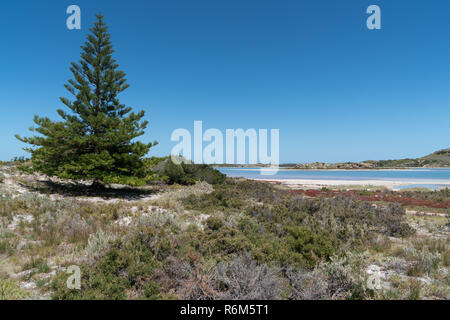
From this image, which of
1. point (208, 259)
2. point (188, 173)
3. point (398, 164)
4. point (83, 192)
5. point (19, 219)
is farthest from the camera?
point (398, 164)

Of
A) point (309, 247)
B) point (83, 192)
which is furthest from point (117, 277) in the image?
point (83, 192)

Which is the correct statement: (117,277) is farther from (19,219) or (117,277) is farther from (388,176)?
(388,176)

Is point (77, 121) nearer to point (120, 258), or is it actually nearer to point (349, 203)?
point (120, 258)

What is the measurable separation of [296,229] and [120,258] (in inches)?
181

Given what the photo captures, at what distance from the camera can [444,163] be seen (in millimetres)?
99688

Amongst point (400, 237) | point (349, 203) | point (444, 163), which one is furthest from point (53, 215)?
point (444, 163)

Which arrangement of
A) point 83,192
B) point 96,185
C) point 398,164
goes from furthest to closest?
point 398,164, point 96,185, point 83,192

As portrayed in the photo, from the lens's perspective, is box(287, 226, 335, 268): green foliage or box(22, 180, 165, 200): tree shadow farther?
box(22, 180, 165, 200): tree shadow

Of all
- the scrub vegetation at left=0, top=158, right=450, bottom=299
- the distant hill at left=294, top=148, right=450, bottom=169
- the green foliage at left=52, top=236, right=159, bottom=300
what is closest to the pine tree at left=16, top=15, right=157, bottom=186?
the scrub vegetation at left=0, top=158, right=450, bottom=299

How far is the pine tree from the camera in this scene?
464 inches

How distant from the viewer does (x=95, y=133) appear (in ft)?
43.9

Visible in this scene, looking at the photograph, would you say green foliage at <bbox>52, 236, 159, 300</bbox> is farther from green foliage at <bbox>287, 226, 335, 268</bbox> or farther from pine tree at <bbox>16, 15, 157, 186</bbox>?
pine tree at <bbox>16, 15, 157, 186</bbox>

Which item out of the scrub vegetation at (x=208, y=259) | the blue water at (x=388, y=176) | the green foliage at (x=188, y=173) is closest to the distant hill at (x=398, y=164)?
the blue water at (x=388, y=176)
